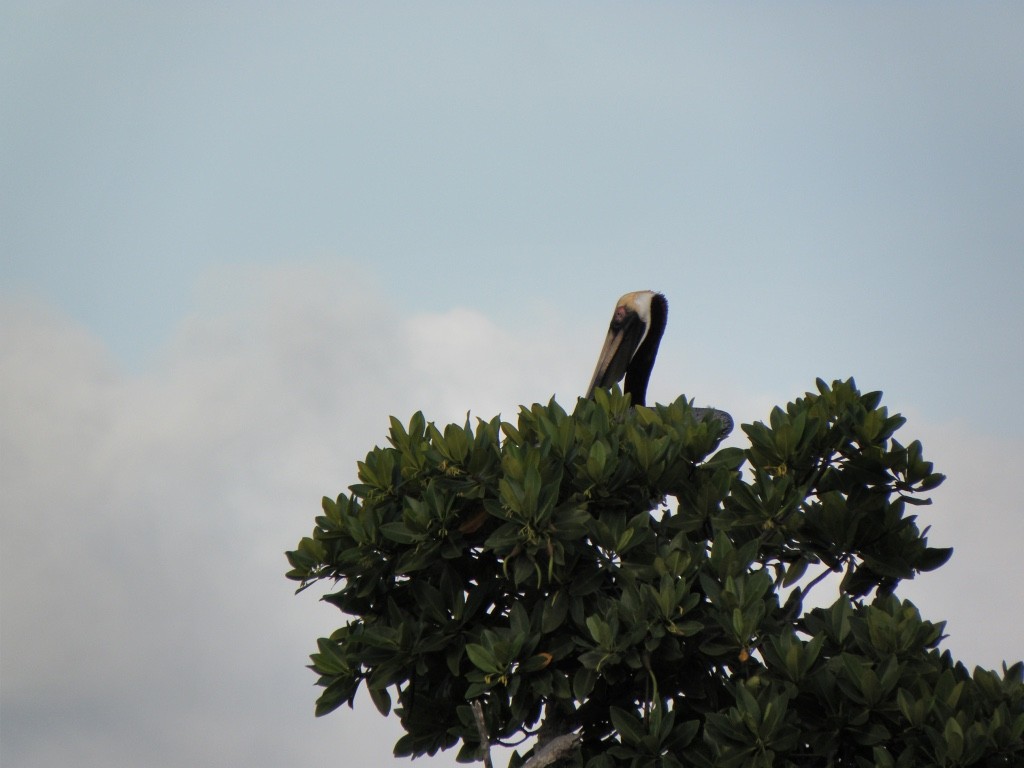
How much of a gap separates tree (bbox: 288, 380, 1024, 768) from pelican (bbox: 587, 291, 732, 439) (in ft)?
9.77

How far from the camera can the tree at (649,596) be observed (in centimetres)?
A: 639

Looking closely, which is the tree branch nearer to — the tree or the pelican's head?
the tree

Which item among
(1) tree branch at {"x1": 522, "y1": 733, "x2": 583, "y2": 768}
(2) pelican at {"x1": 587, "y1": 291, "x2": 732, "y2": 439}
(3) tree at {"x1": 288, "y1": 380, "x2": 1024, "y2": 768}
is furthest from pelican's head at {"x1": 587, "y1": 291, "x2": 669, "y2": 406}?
(1) tree branch at {"x1": 522, "y1": 733, "x2": 583, "y2": 768}

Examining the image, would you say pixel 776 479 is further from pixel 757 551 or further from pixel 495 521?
pixel 495 521

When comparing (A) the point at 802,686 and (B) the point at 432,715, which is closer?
(A) the point at 802,686

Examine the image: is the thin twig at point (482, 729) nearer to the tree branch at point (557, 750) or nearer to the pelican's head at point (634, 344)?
the tree branch at point (557, 750)

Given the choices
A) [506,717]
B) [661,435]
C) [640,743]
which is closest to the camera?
[640,743]

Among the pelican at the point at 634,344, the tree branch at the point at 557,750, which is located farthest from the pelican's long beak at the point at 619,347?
the tree branch at the point at 557,750

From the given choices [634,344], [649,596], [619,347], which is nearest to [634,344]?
[634,344]

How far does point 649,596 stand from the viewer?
253 inches

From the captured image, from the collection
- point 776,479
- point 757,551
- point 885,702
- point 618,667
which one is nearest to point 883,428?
point 776,479

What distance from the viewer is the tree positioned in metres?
6.39

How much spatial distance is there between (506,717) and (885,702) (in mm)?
2071

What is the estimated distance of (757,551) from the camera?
683 centimetres
